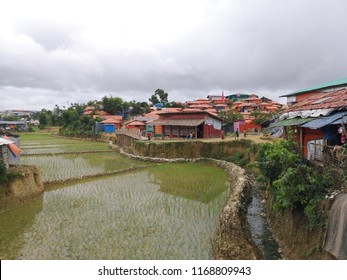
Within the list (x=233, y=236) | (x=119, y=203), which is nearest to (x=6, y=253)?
(x=119, y=203)

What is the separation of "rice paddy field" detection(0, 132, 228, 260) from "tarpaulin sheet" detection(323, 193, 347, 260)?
3.43 metres

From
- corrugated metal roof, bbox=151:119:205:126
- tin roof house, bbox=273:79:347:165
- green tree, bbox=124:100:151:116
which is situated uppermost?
green tree, bbox=124:100:151:116

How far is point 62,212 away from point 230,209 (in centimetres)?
752

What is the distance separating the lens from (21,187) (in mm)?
13680

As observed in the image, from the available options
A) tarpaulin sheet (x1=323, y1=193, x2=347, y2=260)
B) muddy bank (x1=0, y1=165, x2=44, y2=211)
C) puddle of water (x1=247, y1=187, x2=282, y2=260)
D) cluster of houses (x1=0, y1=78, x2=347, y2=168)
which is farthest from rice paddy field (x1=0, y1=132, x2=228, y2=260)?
cluster of houses (x1=0, y1=78, x2=347, y2=168)

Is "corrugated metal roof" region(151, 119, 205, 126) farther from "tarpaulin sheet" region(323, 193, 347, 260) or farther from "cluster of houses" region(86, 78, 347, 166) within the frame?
"tarpaulin sheet" region(323, 193, 347, 260)

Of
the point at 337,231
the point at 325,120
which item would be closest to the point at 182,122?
the point at 325,120

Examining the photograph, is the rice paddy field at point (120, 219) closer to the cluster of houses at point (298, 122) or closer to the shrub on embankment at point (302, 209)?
the shrub on embankment at point (302, 209)

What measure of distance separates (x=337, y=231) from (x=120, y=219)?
7862 millimetres

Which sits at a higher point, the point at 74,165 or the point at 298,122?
the point at 298,122

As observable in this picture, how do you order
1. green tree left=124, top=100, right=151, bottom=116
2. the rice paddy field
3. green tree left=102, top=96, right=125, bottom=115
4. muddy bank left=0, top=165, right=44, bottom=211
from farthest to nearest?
1. green tree left=102, top=96, right=125, bottom=115
2. green tree left=124, top=100, right=151, bottom=116
3. muddy bank left=0, top=165, right=44, bottom=211
4. the rice paddy field

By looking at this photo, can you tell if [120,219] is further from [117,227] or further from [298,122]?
[298,122]

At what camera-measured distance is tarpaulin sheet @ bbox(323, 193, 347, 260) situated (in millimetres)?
5508
